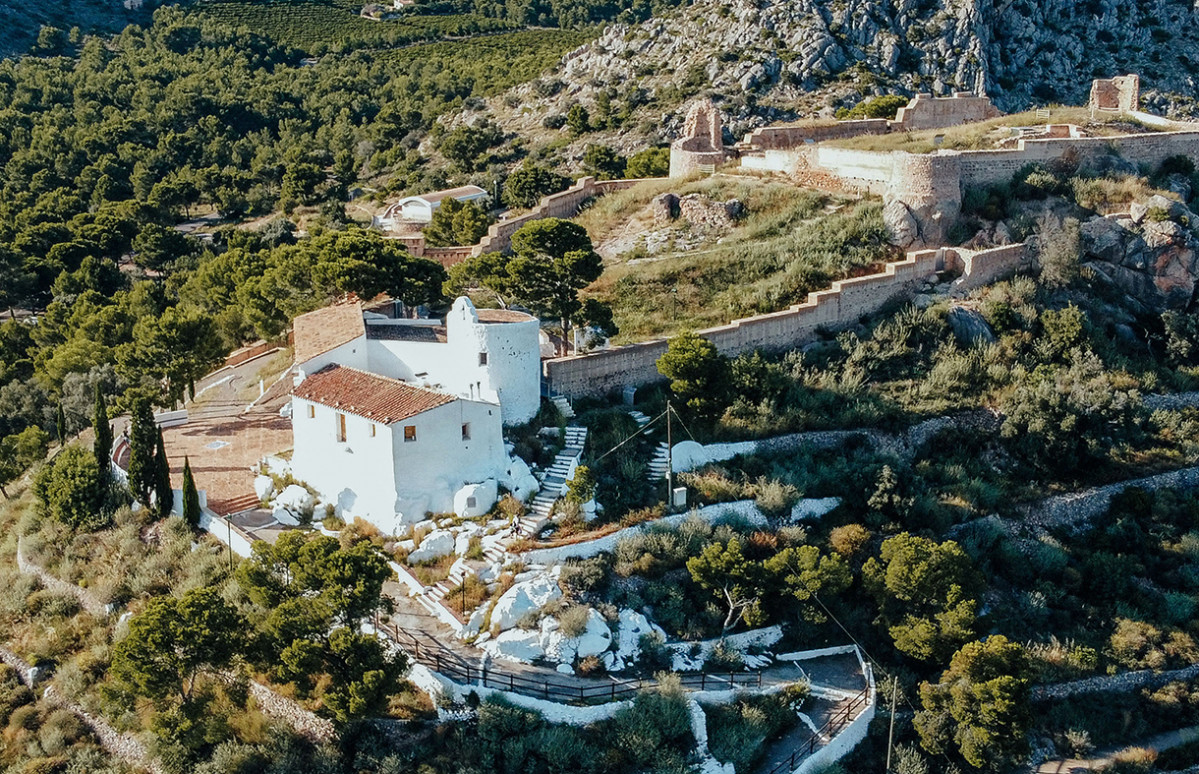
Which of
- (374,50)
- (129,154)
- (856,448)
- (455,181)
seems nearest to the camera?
(856,448)

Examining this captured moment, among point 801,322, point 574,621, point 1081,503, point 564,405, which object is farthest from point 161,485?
point 1081,503

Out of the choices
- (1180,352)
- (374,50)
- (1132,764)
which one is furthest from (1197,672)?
(374,50)

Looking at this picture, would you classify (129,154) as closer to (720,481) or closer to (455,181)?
(455,181)

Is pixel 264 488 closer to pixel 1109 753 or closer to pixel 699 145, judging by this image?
pixel 1109 753

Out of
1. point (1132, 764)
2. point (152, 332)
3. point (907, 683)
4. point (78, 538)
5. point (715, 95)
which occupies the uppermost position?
point (715, 95)

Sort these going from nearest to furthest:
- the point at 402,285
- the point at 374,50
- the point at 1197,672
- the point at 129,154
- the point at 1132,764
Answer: the point at 1132,764
the point at 1197,672
the point at 402,285
the point at 129,154
the point at 374,50

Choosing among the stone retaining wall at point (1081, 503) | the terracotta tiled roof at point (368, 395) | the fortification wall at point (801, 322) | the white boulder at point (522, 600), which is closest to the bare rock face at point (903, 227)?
the fortification wall at point (801, 322)

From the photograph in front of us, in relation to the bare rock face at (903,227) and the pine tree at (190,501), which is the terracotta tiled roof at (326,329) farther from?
the bare rock face at (903,227)
